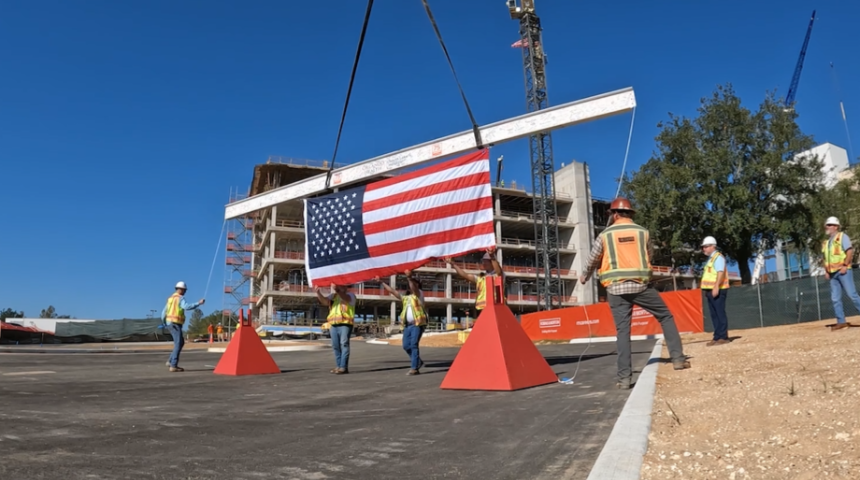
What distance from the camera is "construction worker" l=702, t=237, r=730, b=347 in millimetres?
9836

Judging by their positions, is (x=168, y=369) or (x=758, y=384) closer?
(x=758, y=384)

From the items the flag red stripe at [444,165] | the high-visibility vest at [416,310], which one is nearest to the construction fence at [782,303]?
the flag red stripe at [444,165]

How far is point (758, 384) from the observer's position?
4496 millimetres

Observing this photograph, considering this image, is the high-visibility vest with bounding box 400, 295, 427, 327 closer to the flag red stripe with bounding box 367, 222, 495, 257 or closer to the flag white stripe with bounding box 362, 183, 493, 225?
the flag red stripe with bounding box 367, 222, 495, 257

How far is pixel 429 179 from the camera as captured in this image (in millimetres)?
9633

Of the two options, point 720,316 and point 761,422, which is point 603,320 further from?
point 761,422

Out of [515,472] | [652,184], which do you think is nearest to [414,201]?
[515,472]

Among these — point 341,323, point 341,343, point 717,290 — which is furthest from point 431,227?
point 717,290

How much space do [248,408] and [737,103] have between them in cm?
4305

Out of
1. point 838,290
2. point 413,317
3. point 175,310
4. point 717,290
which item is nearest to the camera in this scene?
point 413,317

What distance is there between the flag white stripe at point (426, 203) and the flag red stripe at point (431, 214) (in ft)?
0.17

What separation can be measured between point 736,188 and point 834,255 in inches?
1218

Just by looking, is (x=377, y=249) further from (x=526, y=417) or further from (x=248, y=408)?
(x=526, y=417)

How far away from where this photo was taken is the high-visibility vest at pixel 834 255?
941 cm
